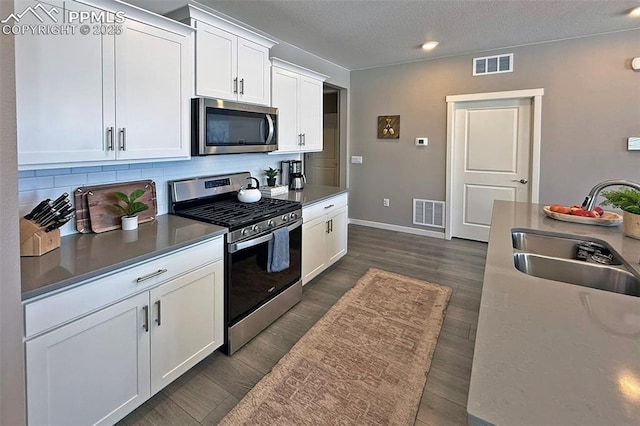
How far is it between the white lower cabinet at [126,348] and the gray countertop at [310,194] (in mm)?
1172

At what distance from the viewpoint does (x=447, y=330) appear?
8.63 ft

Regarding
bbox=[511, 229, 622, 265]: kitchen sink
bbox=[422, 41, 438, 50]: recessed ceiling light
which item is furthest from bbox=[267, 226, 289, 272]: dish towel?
bbox=[422, 41, 438, 50]: recessed ceiling light

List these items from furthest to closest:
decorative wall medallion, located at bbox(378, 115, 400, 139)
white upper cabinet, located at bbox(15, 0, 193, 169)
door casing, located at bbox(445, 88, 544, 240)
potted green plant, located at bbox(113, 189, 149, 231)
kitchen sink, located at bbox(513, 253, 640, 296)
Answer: decorative wall medallion, located at bbox(378, 115, 400, 139) < door casing, located at bbox(445, 88, 544, 240) < potted green plant, located at bbox(113, 189, 149, 231) < white upper cabinet, located at bbox(15, 0, 193, 169) < kitchen sink, located at bbox(513, 253, 640, 296)

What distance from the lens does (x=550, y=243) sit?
2.00 metres

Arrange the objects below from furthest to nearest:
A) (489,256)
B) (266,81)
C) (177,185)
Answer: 1. (266,81)
2. (177,185)
3. (489,256)

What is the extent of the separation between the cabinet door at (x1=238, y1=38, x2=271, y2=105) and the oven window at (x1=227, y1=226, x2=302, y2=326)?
1.21 m

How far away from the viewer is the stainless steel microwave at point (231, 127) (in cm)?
236

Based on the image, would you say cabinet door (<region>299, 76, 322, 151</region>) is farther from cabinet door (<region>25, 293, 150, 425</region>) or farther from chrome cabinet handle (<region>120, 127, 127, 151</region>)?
cabinet door (<region>25, 293, 150, 425</region>)

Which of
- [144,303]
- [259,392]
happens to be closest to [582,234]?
[259,392]

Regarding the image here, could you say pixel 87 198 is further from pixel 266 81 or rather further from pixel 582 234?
pixel 582 234

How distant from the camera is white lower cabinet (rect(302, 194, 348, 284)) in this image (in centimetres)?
315

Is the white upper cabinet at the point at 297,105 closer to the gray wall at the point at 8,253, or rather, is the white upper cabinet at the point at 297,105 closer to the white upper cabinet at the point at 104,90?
the white upper cabinet at the point at 104,90

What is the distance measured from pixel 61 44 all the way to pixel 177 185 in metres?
1.11

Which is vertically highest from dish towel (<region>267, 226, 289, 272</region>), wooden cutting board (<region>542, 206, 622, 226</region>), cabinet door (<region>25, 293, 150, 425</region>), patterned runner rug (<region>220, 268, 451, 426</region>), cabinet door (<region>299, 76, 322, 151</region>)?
cabinet door (<region>299, 76, 322, 151</region>)
